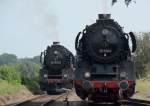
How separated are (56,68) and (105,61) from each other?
1329 centimetres

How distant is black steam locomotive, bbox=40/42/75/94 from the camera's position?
32781 millimetres

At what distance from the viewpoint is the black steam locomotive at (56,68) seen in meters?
32.8

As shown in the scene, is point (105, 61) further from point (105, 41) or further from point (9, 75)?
point (9, 75)

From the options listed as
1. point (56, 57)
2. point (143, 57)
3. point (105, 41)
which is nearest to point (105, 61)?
point (105, 41)

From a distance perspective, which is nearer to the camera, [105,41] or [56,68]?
[105,41]

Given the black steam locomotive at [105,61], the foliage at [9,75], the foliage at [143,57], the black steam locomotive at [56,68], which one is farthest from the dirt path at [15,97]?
the foliage at [143,57]

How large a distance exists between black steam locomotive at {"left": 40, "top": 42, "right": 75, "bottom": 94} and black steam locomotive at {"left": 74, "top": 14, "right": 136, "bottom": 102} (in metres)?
12.3

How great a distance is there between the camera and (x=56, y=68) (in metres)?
33.1

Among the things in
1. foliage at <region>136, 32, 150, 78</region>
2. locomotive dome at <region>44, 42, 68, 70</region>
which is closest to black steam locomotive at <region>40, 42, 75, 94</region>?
locomotive dome at <region>44, 42, 68, 70</region>

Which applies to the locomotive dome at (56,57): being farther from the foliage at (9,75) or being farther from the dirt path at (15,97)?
the foliage at (9,75)

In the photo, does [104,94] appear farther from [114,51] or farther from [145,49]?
[145,49]

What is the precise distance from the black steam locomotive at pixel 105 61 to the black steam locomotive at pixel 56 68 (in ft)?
40.2

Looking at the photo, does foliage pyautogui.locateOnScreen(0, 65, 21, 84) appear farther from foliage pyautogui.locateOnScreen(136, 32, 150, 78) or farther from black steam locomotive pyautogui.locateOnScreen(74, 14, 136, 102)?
foliage pyautogui.locateOnScreen(136, 32, 150, 78)

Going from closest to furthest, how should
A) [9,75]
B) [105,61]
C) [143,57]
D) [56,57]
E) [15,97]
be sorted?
[105,61]
[15,97]
[56,57]
[9,75]
[143,57]
